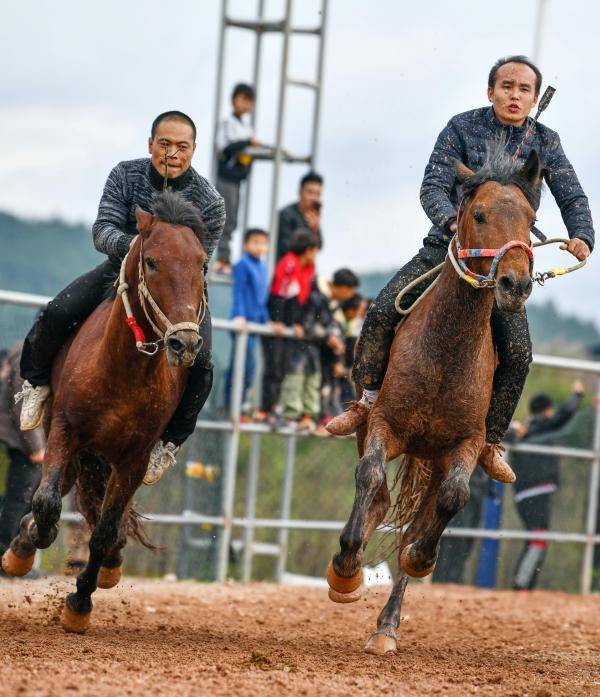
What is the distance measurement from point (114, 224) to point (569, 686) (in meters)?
3.92

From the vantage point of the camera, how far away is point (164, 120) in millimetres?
7891

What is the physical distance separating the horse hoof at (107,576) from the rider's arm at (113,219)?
222 centimetres

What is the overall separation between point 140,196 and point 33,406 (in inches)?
60.7

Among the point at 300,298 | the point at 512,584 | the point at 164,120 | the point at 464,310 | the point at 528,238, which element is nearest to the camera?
the point at 528,238

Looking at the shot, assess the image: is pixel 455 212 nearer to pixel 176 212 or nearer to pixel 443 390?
pixel 443 390

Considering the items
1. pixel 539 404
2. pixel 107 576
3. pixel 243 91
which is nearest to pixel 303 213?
pixel 243 91

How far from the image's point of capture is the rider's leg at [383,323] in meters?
7.93

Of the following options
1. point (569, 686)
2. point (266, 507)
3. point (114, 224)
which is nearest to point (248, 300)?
point (266, 507)

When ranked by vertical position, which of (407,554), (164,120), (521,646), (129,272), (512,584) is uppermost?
(164,120)

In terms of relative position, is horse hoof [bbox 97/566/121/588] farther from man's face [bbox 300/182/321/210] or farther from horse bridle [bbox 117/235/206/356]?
man's face [bbox 300/182/321/210]

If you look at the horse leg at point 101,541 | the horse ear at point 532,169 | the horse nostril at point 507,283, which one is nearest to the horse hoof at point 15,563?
the horse leg at point 101,541

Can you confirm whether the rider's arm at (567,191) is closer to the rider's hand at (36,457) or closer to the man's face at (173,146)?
the man's face at (173,146)

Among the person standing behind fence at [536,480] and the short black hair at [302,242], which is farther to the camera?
the person standing behind fence at [536,480]

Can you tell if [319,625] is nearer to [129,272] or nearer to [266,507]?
[129,272]
